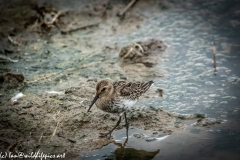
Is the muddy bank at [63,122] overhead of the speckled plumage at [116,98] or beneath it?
beneath

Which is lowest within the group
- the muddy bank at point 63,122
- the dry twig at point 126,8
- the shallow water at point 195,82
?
the muddy bank at point 63,122

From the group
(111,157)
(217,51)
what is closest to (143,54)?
(217,51)

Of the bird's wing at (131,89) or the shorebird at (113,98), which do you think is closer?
the shorebird at (113,98)

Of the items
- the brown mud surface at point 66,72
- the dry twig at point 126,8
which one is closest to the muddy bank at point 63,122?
the brown mud surface at point 66,72

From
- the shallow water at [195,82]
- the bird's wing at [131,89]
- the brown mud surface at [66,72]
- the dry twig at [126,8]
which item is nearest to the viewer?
the shallow water at [195,82]

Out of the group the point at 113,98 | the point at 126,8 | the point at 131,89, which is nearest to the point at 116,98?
the point at 113,98

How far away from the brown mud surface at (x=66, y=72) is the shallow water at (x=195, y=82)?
0.32 metres

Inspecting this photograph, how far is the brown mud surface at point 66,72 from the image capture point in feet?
22.4

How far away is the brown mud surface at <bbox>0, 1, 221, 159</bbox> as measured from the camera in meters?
6.81

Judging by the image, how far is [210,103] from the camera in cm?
777

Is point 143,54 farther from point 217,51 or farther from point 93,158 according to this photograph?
point 93,158

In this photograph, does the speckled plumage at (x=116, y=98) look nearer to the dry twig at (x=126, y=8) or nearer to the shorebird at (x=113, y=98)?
the shorebird at (x=113, y=98)

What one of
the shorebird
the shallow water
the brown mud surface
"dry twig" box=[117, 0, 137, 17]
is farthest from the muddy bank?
"dry twig" box=[117, 0, 137, 17]

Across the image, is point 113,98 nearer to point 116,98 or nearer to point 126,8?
point 116,98
